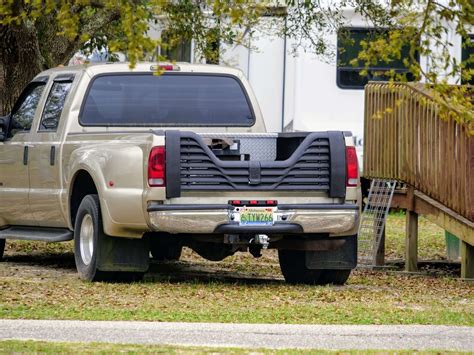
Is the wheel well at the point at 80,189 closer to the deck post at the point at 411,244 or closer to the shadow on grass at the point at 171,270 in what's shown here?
the shadow on grass at the point at 171,270

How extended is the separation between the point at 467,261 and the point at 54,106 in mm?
4707

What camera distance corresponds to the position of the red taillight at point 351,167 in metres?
12.2

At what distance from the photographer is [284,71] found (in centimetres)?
2184

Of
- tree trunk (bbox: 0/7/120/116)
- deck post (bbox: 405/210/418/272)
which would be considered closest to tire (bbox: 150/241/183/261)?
deck post (bbox: 405/210/418/272)

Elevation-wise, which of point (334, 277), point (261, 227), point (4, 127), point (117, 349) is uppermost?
point (4, 127)

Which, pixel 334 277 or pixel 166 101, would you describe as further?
pixel 166 101

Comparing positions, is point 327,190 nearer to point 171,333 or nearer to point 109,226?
point 109,226

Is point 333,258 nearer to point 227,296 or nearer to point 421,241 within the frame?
point 227,296

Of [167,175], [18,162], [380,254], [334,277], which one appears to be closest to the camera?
[167,175]

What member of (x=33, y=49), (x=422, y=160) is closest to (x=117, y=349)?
(x=422, y=160)

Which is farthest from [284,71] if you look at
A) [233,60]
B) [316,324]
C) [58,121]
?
[316,324]

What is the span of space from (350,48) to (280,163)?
31.0ft

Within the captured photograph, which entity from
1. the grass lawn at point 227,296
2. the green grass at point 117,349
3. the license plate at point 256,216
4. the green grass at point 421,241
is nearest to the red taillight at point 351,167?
the license plate at point 256,216

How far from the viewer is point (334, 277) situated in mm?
13000
